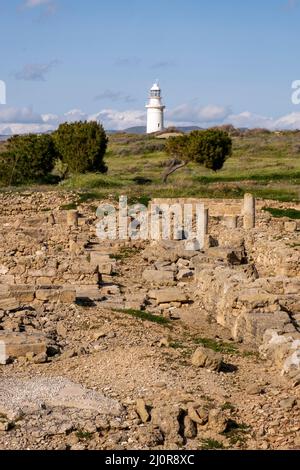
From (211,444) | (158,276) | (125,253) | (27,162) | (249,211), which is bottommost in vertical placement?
(211,444)

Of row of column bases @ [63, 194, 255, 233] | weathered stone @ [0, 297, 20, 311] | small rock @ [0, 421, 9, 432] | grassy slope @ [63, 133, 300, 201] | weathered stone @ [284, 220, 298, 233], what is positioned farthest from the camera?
grassy slope @ [63, 133, 300, 201]

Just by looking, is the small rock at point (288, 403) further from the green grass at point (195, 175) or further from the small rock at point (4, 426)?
the green grass at point (195, 175)

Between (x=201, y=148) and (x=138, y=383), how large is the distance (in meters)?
40.1

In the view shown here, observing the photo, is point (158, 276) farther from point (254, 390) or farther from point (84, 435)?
point (84, 435)

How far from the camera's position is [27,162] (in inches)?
1940

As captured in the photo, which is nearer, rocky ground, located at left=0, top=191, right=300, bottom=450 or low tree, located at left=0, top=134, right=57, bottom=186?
rocky ground, located at left=0, top=191, right=300, bottom=450

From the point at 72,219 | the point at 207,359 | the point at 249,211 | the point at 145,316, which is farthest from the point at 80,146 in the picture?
the point at 207,359

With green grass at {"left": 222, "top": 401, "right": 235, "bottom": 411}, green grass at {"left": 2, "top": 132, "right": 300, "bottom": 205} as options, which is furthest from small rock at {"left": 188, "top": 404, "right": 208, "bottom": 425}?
green grass at {"left": 2, "top": 132, "right": 300, "bottom": 205}

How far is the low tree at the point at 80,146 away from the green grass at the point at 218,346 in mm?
36820

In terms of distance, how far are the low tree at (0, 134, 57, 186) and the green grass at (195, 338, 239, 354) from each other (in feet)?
121

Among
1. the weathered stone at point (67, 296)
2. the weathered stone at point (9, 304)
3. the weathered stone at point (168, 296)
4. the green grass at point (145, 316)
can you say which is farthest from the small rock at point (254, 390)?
the weathered stone at point (168, 296)

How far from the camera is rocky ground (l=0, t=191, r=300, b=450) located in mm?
8555

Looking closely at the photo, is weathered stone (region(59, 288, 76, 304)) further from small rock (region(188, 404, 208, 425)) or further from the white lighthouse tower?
the white lighthouse tower
